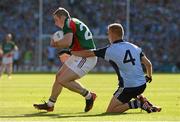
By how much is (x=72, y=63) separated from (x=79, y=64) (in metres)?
0.15

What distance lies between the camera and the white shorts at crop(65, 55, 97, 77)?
50.3 ft

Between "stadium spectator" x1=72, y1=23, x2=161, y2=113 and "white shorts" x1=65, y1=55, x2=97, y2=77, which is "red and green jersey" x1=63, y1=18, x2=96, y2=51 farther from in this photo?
"stadium spectator" x1=72, y1=23, x2=161, y2=113

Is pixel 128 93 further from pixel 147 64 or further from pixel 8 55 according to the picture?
pixel 8 55

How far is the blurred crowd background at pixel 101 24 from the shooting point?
51281mm

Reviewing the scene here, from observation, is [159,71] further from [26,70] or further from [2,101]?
[2,101]

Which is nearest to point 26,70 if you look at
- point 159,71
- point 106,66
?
point 106,66

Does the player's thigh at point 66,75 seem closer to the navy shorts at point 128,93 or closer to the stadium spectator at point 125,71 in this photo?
the stadium spectator at point 125,71

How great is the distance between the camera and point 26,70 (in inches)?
1981

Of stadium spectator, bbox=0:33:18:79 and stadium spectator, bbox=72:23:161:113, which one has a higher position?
stadium spectator, bbox=72:23:161:113

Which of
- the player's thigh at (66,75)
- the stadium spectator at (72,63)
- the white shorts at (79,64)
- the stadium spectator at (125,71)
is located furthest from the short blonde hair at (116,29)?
the player's thigh at (66,75)

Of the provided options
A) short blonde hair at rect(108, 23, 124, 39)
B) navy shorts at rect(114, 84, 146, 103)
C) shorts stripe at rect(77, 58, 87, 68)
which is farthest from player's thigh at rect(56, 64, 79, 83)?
short blonde hair at rect(108, 23, 124, 39)

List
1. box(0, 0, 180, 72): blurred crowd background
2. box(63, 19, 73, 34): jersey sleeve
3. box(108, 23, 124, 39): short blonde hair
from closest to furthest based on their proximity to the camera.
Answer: box(108, 23, 124, 39): short blonde hair, box(63, 19, 73, 34): jersey sleeve, box(0, 0, 180, 72): blurred crowd background

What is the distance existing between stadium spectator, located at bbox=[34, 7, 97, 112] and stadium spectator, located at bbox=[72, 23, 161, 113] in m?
0.69

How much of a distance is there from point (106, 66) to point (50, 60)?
3938mm
